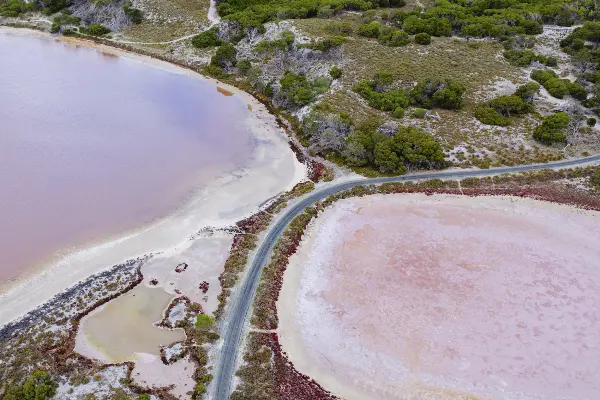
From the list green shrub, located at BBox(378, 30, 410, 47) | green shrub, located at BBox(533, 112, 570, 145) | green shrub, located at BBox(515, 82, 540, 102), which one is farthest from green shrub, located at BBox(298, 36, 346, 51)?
green shrub, located at BBox(533, 112, 570, 145)

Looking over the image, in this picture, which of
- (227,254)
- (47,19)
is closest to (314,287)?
(227,254)

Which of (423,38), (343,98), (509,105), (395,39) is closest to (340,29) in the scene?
(395,39)

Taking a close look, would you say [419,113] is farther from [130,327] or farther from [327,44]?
[130,327]

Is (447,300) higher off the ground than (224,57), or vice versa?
(224,57)

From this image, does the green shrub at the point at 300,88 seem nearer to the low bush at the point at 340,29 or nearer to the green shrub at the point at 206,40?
the low bush at the point at 340,29

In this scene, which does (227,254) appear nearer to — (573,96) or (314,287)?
(314,287)

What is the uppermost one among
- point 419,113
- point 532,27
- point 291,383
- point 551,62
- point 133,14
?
point 532,27
